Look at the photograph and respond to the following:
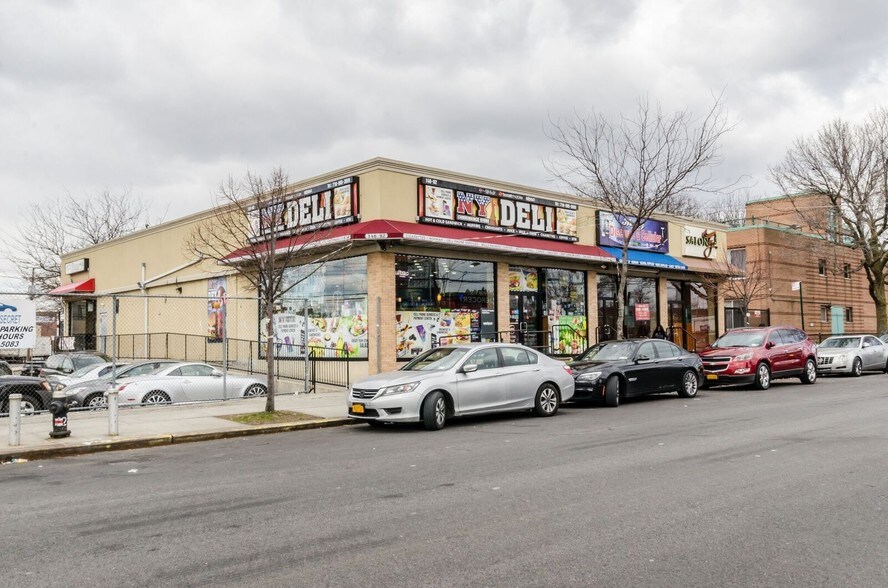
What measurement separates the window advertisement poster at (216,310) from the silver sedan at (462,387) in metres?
12.9

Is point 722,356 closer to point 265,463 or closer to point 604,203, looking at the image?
point 604,203

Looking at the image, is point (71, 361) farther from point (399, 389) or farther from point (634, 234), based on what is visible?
point (634, 234)

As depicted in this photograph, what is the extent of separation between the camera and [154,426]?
12328 millimetres

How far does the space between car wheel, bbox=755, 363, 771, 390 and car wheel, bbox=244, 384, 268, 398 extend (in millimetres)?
12810

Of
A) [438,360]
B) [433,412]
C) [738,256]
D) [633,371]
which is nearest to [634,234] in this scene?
[633,371]

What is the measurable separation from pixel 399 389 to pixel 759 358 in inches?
457

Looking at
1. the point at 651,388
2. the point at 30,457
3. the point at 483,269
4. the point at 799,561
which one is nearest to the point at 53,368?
the point at 30,457

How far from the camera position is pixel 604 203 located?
24672mm

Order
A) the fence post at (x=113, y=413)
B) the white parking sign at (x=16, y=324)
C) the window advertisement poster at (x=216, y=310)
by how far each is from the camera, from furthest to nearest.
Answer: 1. the window advertisement poster at (x=216, y=310)
2. the white parking sign at (x=16, y=324)
3. the fence post at (x=113, y=413)

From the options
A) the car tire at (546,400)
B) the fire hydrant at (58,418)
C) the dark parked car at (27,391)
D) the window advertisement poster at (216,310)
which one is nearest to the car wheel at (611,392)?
the car tire at (546,400)

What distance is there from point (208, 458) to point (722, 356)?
14.3 meters

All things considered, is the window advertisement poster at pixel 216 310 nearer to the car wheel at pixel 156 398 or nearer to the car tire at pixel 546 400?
the car wheel at pixel 156 398

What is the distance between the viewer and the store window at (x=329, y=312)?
65.2 ft

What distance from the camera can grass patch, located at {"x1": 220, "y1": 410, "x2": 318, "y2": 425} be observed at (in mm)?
12859
